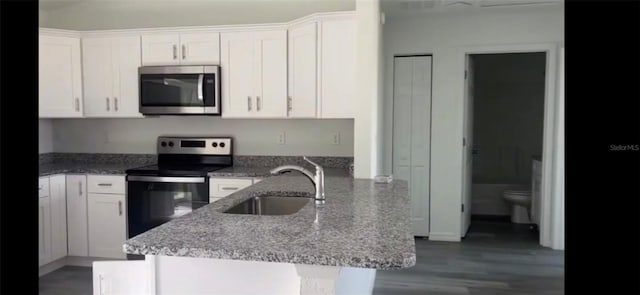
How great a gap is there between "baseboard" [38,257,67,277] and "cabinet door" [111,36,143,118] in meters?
1.30

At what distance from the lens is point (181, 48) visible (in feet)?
11.8

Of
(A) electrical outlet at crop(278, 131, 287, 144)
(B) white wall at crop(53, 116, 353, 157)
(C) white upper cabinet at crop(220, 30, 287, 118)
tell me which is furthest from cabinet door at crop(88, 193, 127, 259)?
(A) electrical outlet at crop(278, 131, 287, 144)

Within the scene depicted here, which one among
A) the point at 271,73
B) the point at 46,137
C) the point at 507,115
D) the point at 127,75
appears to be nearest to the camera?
the point at 271,73

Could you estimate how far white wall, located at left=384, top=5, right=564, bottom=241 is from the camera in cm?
394

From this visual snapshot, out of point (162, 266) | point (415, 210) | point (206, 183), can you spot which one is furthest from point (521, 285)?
point (162, 266)

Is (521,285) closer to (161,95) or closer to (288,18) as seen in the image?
(288,18)

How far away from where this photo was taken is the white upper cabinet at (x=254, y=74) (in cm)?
345

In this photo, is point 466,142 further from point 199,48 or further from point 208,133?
point 199,48

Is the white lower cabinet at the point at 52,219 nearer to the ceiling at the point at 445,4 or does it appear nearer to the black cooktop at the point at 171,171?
the black cooktop at the point at 171,171

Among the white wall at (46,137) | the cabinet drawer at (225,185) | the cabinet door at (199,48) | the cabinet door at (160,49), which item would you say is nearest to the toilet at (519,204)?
the cabinet drawer at (225,185)

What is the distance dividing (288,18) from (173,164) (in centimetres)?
160

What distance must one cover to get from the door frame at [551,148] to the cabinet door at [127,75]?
2928 millimetres

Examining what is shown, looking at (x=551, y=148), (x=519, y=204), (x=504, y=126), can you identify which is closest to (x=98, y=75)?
(x=551, y=148)

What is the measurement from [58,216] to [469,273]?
10.6 feet
